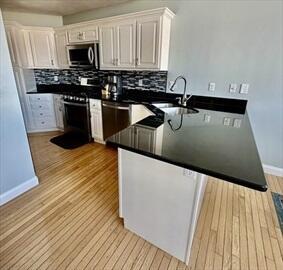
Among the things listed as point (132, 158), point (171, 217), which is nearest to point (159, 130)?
point (132, 158)

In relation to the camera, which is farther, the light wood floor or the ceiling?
the ceiling

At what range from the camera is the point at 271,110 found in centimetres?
246

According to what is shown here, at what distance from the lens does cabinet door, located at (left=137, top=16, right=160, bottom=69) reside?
2.58m

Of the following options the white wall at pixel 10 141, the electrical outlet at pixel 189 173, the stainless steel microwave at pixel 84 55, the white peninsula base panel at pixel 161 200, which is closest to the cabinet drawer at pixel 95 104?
the stainless steel microwave at pixel 84 55

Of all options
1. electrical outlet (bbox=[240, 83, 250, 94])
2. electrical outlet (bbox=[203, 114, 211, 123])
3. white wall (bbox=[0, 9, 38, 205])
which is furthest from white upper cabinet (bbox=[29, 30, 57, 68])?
electrical outlet (bbox=[240, 83, 250, 94])

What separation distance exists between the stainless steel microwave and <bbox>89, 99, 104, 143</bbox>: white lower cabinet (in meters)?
0.68

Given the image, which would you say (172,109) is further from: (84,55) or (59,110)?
(59,110)

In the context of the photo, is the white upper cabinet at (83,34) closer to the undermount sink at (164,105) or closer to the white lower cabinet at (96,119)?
the white lower cabinet at (96,119)

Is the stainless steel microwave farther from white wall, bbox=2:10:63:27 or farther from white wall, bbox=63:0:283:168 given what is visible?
white wall, bbox=63:0:283:168

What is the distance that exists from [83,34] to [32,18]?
1.41m

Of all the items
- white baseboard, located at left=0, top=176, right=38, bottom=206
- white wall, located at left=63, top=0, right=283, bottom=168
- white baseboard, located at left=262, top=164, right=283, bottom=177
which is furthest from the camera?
white baseboard, located at left=262, top=164, right=283, bottom=177

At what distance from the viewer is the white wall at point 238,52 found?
2.27 m

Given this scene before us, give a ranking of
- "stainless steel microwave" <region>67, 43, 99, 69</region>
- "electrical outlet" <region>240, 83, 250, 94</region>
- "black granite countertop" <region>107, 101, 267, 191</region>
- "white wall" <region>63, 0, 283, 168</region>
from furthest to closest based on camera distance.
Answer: "stainless steel microwave" <region>67, 43, 99, 69</region>, "electrical outlet" <region>240, 83, 250, 94</region>, "white wall" <region>63, 0, 283, 168</region>, "black granite countertop" <region>107, 101, 267, 191</region>

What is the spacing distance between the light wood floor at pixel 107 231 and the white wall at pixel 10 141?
0.17 m
